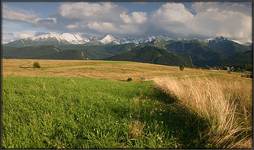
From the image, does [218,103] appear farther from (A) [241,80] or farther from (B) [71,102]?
(B) [71,102]

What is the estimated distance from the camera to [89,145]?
6.76 m

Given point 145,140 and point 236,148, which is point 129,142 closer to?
point 145,140

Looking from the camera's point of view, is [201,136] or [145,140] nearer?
[145,140]

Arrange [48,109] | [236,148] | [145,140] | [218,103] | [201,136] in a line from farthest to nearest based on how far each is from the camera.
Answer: [48,109]
[218,103]
[201,136]
[145,140]
[236,148]

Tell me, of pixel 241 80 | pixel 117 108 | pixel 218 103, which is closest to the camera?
pixel 218 103

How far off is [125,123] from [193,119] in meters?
2.01

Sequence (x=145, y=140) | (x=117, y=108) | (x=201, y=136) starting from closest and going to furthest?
(x=145, y=140), (x=201, y=136), (x=117, y=108)

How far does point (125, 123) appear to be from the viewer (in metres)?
7.89

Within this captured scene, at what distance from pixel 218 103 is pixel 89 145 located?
11.3ft

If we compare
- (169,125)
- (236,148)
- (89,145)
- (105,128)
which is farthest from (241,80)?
(89,145)

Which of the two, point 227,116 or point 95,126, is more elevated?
point 227,116

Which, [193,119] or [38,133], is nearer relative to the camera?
[38,133]

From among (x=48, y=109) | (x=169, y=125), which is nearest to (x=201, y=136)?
(x=169, y=125)

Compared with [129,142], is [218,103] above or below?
above
